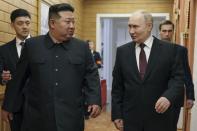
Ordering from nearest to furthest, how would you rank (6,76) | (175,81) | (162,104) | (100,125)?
1. (162,104)
2. (175,81)
3. (6,76)
4. (100,125)

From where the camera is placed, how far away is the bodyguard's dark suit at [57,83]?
2.51 meters

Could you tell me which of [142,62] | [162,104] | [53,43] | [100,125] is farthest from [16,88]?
[100,125]

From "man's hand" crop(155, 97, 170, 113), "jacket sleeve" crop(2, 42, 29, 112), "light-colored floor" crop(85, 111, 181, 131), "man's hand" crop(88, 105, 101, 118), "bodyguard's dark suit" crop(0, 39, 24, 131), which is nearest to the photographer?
"man's hand" crop(155, 97, 170, 113)

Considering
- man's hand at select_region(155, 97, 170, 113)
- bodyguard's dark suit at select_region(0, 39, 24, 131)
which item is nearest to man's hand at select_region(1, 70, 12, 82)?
bodyguard's dark suit at select_region(0, 39, 24, 131)

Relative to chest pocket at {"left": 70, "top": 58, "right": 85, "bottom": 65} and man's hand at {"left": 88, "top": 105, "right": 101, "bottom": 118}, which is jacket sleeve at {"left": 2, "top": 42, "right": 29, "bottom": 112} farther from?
man's hand at {"left": 88, "top": 105, "right": 101, "bottom": 118}

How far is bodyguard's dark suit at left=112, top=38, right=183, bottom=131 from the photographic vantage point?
8.38 feet

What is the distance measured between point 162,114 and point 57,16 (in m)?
1.07

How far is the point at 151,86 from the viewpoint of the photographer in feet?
8.38

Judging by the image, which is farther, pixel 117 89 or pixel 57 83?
pixel 117 89

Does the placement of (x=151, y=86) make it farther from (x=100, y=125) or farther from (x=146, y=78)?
(x=100, y=125)

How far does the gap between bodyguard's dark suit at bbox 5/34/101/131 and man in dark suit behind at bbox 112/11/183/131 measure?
0.25 metres

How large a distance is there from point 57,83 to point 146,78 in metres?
0.66

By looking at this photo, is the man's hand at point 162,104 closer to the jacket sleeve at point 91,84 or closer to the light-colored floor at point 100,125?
the jacket sleeve at point 91,84

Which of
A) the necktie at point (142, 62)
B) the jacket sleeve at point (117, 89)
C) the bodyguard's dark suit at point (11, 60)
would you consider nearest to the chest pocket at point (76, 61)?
the jacket sleeve at point (117, 89)
